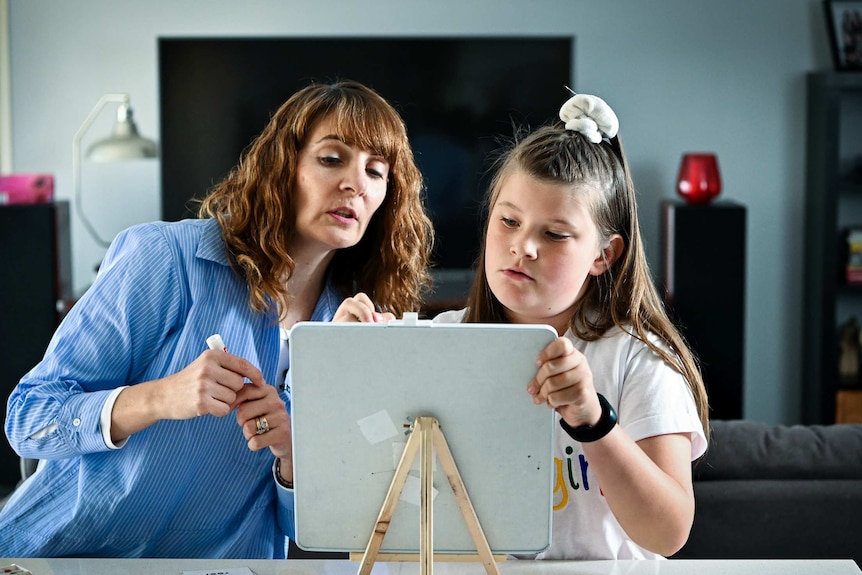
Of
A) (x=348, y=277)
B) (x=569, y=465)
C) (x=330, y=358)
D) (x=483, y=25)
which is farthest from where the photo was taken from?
(x=483, y=25)

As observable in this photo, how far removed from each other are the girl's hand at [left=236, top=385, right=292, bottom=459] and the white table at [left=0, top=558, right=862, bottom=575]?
0.16 metres

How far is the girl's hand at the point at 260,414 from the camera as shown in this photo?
1367 mm

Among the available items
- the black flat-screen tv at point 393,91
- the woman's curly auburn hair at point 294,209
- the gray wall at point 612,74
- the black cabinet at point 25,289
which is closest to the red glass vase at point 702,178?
the gray wall at point 612,74

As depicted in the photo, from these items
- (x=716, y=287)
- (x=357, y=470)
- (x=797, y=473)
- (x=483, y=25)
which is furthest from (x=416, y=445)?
(x=483, y=25)

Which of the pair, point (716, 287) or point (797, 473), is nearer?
point (797, 473)

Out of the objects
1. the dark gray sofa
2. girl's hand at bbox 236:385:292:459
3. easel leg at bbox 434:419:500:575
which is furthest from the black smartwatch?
the dark gray sofa

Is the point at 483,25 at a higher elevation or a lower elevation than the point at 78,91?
higher

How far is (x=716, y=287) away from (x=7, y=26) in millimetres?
3298

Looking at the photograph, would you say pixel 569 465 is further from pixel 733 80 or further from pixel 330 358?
pixel 733 80

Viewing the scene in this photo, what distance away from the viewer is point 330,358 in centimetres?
115

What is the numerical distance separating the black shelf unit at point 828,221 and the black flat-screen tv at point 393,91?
1.12 m

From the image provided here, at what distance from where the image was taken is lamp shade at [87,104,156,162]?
436 cm

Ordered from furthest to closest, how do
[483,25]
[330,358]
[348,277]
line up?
[483,25]
[348,277]
[330,358]

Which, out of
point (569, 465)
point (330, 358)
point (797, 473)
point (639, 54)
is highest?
point (639, 54)
